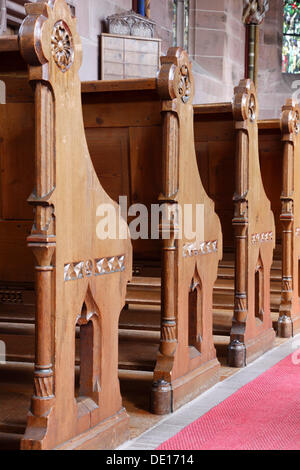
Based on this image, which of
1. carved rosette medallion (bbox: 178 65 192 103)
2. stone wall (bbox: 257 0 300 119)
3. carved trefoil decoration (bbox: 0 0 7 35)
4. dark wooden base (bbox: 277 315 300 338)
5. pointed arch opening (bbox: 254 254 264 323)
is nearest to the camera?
carved rosette medallion (bbox: 178 65 192 103)

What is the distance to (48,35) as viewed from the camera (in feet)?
6.48

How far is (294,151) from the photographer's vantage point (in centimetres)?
445

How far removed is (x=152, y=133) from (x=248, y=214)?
3.13 feet

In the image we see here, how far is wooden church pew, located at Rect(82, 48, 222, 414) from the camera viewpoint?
9.28 ft

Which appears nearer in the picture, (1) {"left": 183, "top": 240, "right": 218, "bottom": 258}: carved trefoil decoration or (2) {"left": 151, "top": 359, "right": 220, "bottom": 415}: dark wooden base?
(2) {"left": 151, "top": 359, "right": 220, "bottom": 415}: dark wooden base

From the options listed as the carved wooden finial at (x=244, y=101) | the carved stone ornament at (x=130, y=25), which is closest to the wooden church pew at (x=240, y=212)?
the carved wooden finial at (x=244, y=101)

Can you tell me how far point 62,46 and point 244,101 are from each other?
5.63 feet

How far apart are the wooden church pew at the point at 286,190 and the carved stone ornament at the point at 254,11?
6.61 m

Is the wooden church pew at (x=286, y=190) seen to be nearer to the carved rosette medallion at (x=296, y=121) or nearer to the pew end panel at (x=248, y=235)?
the carved rosette medallion at (x=296, y=121)

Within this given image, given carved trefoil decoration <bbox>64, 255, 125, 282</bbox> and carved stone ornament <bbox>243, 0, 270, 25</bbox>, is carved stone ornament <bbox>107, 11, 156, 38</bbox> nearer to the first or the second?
carved stone ornament <bbox>243, 0, 270, 25</bbox>

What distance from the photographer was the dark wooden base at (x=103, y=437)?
82.4 inches

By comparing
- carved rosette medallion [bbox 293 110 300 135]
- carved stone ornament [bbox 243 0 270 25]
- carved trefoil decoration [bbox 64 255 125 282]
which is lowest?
carved trefoil decoration [bbox 64 255 125 282]

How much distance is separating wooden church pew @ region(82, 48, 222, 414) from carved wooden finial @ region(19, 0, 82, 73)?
73cm

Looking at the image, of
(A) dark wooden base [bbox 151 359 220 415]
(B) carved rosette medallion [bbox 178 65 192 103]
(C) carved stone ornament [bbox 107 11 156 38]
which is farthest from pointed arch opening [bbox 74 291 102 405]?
(C) carved stone ornament [bbox 107 11 156 38]
